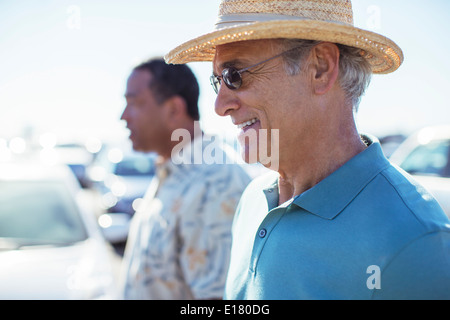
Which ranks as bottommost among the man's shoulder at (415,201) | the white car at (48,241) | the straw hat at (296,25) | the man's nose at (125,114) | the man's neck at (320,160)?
the white car at (48,241)

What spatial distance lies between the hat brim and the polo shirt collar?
0.40 m

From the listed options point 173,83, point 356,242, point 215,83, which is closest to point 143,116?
point 173,83

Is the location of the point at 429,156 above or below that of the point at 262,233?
above

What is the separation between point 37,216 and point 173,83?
1671 millimetres

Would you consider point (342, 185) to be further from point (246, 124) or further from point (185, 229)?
point (185, 229)

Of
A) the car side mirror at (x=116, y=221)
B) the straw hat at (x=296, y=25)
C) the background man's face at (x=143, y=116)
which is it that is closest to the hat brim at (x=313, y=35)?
the straw hat at (x=296, y=25)

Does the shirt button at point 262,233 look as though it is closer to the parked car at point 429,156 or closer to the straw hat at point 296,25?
the straw hat at point 296,25

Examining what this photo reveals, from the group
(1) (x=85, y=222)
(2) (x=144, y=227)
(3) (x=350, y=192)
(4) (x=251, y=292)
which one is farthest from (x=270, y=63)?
(1) (x=85, y=222)

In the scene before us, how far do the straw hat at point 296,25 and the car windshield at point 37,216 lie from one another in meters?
2.28

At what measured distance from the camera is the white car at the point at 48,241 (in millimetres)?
2656

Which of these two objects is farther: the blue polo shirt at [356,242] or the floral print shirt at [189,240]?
the floral print shirt at [189,240]

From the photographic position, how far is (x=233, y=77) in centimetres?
160

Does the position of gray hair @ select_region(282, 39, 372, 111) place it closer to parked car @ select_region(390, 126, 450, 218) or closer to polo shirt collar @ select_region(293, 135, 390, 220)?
polo shirt collar @ select_region(293, 135, 390, 220)
